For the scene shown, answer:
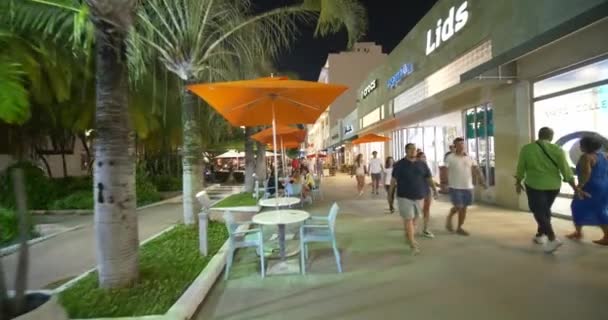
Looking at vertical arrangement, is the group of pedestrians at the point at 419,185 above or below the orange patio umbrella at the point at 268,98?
below

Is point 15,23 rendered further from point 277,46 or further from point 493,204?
point 493,204

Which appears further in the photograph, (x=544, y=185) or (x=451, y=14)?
(x=451, y=14)

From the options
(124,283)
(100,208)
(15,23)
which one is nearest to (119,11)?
(100,208)

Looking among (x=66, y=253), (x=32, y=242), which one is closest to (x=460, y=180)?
(x=66, y=253)

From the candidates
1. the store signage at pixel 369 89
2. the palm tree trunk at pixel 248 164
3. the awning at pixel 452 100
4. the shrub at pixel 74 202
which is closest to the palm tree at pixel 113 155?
the awning at pixel 452 100

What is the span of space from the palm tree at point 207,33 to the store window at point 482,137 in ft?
20.6

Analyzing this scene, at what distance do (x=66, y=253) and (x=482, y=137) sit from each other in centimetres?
1141

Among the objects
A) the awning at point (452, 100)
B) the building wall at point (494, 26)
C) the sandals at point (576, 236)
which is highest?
the building wall at point (494, 26)

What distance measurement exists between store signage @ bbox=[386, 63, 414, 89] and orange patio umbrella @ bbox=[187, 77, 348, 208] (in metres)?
12.6

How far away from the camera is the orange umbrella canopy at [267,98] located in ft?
19.7

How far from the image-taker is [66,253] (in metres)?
7.98

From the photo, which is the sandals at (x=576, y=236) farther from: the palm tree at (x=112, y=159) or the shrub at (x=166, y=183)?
the shrub at (x=166, y=183)

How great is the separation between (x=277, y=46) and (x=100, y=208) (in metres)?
6.25

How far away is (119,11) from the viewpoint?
4820mm
